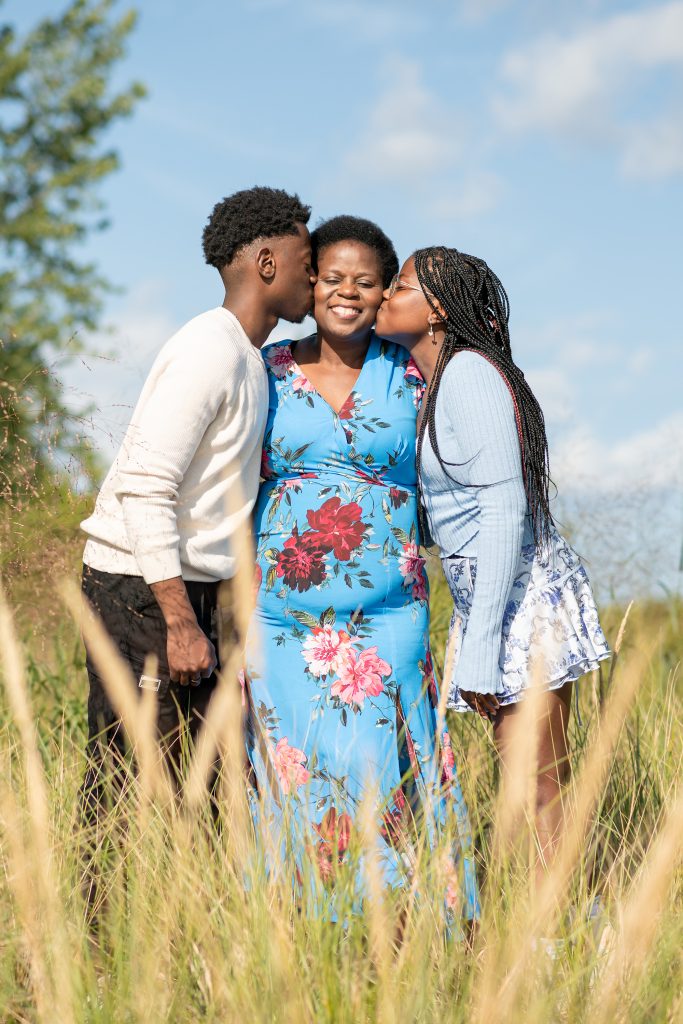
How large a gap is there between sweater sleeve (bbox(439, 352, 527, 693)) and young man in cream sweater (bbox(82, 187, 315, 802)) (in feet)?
2.10

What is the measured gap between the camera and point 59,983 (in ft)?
6.50

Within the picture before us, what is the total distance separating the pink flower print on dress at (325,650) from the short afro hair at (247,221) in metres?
1.16

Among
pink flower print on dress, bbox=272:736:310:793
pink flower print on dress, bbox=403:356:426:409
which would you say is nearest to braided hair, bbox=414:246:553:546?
pink flower print on dress, bbox=403:356:426:409

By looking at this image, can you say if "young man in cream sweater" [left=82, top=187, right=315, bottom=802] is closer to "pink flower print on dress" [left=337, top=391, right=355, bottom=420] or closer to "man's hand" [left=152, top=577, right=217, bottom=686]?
"man's hand" [left=152, top=577, right=217, bottom=686]

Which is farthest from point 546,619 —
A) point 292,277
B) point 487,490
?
point 292,277

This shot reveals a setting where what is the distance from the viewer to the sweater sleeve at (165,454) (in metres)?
2.73

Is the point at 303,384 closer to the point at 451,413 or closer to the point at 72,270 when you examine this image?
the point at 451,413

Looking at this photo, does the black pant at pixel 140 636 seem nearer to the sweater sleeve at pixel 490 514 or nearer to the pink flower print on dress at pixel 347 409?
the pink flower print on dress at pixel 347 409

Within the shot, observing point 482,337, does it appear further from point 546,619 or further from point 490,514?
point 546,619

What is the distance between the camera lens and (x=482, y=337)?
9.68 feet

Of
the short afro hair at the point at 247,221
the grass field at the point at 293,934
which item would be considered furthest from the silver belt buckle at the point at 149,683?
the short afro hair at the point at 247,221

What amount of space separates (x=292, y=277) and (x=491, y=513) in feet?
3.21

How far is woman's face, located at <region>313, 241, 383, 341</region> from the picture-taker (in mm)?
3184

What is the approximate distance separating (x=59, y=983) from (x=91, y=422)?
4.27ft
